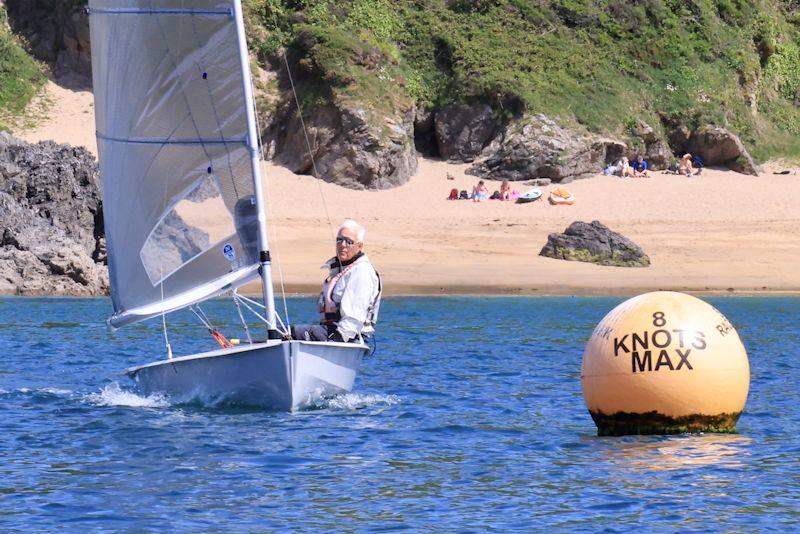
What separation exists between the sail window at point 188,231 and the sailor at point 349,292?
1.08 meters

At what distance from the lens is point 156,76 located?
40.8ft

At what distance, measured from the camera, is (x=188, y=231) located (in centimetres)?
1251

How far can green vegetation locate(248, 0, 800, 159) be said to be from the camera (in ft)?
120

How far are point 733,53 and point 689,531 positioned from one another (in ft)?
121

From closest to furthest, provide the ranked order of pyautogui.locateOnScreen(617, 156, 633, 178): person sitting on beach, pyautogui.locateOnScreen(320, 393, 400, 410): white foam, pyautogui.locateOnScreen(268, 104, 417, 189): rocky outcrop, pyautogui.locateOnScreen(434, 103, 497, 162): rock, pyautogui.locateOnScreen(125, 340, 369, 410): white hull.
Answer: pyautogui.locateOnScreen(125, 340, 369, 410): white hull, pyautogui.locateOnScreen(320, 393, 400, 410): white foam, pyautogui.locateOnScreen(268, 104, 417, 189): rocky outcrop, pyautogui.locateOnScreen(617, 156, 633, 178): person sitting on beach, pyautogui.locateOnScreen(434, 103, 497, 162): rock

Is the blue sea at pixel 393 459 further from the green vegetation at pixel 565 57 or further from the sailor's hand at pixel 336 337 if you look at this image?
the green vegetation at pixel 565 57

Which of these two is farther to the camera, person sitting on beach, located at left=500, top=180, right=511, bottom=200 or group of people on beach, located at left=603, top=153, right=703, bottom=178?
group of people on beach, located at left=603, top=153, right=703, bottom=178

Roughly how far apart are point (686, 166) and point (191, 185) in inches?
1038

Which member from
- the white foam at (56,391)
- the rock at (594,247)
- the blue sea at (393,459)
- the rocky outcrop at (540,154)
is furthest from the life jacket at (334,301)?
the rocky outcrop at (540,154)

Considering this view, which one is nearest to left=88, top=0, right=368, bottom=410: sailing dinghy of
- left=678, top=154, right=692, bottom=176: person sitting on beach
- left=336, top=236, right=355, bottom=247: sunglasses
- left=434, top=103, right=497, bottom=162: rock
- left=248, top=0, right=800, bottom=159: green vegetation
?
left=336, top=236, right=355, bottom=247: sunglasses

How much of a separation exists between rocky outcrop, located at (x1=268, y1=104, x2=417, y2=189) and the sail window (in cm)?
2153

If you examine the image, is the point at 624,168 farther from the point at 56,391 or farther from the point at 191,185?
the point at 191,185

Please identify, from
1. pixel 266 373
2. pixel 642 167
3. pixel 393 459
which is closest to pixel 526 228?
pixel 642 167

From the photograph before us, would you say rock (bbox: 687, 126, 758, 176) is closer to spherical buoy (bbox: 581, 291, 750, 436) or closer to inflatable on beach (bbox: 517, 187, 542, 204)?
inflatable on beach (bbox: 517, 187, 542, 204)
